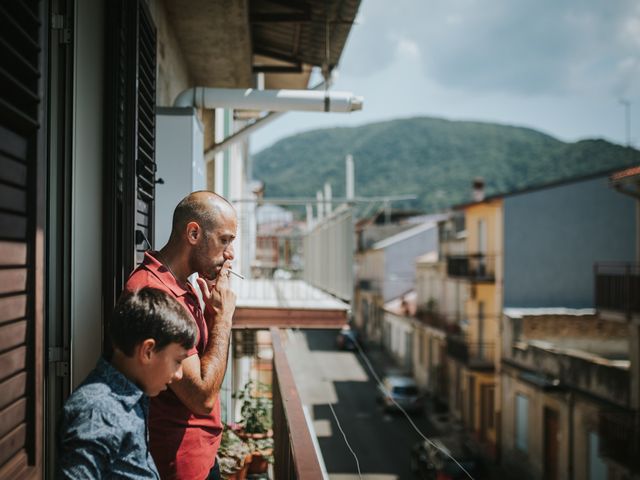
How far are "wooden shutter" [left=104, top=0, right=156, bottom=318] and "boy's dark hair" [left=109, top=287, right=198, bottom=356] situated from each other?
105cm

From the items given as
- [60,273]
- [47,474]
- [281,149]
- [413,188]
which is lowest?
[47,474]

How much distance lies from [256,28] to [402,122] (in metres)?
91.2

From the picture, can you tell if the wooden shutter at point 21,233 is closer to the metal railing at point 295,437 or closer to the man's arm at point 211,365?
the man's arm at point 211,365

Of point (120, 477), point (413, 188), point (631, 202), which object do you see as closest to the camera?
point (120, 477)

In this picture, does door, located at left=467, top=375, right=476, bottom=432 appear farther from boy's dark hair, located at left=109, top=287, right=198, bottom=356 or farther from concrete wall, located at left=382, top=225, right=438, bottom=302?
boy's dark hair, located at left=109, top=287, right=198, bottom=356

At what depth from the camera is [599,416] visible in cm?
1113

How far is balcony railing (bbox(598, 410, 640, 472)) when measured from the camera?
414 inches

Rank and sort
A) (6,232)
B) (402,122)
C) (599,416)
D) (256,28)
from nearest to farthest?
(6,232)
(256,28)
(599,416)
(402,122)

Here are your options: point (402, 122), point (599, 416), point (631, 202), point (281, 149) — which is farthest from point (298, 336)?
point (402, 122)

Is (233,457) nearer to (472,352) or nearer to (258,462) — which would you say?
(258,462)

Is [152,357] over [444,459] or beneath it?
over

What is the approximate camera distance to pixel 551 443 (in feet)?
44.5

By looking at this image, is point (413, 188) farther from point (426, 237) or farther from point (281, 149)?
point (426, 237)

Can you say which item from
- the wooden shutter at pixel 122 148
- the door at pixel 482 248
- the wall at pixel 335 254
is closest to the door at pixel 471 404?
the door at pixel 482 248
